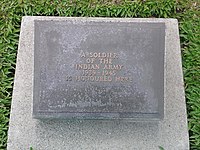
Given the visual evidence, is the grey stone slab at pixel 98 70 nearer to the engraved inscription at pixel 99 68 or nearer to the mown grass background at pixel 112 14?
the engraved inscription at pixel 99 68

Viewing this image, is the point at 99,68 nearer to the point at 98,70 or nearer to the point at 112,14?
the point at 98,70

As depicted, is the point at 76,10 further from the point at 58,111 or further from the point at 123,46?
the point at 58,111

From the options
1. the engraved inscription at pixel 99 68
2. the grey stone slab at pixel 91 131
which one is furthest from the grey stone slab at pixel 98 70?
the grey stone slab at pixel 91 131

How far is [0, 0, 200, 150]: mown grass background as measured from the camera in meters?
3.43

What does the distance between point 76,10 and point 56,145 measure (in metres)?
1.21

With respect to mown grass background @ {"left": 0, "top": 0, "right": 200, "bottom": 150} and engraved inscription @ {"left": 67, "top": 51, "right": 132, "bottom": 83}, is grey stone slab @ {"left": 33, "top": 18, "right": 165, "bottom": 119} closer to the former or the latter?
engraved inscription @ {"left": 67, "top": 51, "right": 132, "bottom": 83}

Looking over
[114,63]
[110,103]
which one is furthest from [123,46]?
[110,103]

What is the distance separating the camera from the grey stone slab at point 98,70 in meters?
3.04

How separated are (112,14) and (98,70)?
2.51ft

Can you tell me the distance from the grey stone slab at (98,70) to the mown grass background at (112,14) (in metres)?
0.42

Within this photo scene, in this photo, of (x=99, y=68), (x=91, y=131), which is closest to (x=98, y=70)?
(x=99, y=68)

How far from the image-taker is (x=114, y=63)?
10.2ft

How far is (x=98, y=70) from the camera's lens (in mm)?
3113

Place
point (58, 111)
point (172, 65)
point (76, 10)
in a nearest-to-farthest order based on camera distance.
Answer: point (58, 111) → point (172, 65) → point (76, 10)
